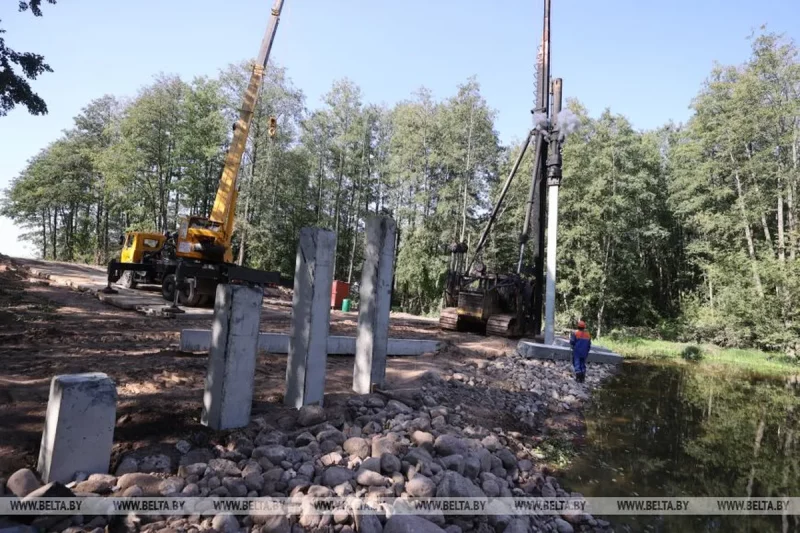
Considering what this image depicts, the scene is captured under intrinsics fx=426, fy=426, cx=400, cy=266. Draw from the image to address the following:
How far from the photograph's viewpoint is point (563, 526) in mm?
4215

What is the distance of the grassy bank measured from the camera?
1759cm

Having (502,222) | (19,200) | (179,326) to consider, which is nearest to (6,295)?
(179,326)

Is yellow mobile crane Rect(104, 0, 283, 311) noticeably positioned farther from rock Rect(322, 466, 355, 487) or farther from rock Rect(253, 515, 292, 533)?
rock Rect(253, 515, 292, 533)

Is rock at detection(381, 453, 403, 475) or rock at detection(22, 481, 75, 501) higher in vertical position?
rock at detection(22, 481, 75, 501)

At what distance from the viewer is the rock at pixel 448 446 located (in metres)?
4.68

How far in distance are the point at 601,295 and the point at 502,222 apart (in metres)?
7.88

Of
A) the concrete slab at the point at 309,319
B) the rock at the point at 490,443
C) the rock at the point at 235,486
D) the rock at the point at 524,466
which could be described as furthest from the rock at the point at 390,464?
the rock at the point at 524,466

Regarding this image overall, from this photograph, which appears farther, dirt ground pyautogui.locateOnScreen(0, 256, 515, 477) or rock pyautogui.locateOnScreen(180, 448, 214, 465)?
dirt ground pyautogui.locateOnScreen(0, 256, 515, 477)

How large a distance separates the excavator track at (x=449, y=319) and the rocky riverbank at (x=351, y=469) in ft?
A: 24.5

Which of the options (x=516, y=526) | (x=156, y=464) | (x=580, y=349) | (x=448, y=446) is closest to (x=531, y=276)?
(x=580, y=349)

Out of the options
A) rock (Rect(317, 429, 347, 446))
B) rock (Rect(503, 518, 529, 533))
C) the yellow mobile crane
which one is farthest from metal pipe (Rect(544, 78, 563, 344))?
rock (Rect(317, 429, 347, 446))

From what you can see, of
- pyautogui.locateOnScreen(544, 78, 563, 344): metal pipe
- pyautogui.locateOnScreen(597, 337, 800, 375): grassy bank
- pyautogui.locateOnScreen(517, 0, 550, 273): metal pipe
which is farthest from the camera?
pyautogui.locateOnScreen(597, 337, 800, 375): grassy bank

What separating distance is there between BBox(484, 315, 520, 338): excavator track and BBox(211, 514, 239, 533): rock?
11.0 meters

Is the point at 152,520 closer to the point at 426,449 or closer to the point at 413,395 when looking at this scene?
the point at 426,449
